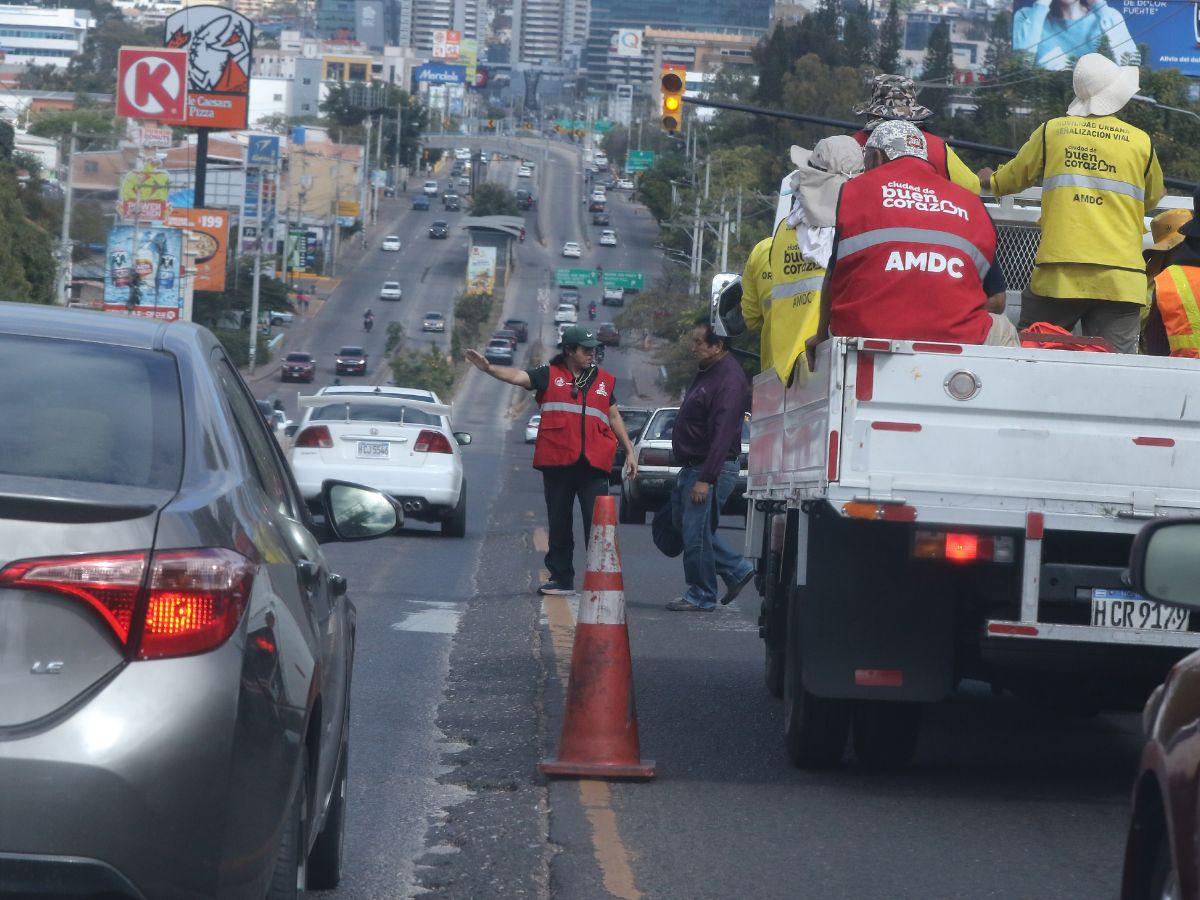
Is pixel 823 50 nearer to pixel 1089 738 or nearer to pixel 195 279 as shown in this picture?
pixel 195 279

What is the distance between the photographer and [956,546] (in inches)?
246

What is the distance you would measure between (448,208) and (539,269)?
33.1 m

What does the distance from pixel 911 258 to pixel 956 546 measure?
4.13ft

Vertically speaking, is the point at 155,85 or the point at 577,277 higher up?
the point at 155,85

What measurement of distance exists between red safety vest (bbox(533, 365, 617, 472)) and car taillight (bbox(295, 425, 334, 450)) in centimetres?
699

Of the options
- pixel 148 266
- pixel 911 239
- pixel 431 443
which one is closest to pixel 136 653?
pixel 911 239

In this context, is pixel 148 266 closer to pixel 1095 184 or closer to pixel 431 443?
pixel 431 443

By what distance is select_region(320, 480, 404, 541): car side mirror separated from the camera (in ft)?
17.5

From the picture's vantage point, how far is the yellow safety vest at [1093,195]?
8.60 metres

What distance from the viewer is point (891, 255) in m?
6.99

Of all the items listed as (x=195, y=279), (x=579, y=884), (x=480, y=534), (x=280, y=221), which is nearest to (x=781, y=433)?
(x=579, y=884)

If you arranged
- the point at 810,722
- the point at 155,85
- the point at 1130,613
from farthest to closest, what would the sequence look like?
the point at 155,85 < the point at 810,722 < the point at 1130,613

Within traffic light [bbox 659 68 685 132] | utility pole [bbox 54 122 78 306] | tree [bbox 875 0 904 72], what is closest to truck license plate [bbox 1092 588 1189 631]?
traffic light [bbox 659 68 685 132]

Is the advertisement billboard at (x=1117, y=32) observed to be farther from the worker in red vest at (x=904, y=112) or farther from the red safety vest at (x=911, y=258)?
the red safety vest at (x=911, y=258)
